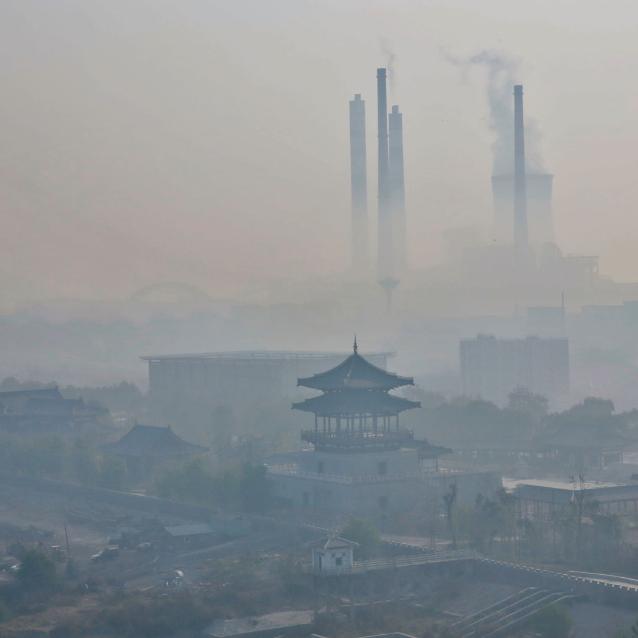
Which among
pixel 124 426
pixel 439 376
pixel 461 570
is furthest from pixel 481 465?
pixel 439 376

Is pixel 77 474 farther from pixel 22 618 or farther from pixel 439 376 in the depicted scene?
pixel 439 376

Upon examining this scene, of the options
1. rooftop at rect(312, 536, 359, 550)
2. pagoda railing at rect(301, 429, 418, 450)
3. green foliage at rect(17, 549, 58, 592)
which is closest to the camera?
rooftop at rect(312, 536, 359, 550)

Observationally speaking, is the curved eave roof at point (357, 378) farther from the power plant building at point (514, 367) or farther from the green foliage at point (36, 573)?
the power plant building at point (514, 367)

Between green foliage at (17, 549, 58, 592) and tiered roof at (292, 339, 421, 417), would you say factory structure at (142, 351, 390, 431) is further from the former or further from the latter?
green foliage at (17, 549, 58, 592)

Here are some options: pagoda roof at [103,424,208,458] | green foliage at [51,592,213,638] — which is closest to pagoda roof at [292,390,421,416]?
pagoda roof at [103,424,208,458]

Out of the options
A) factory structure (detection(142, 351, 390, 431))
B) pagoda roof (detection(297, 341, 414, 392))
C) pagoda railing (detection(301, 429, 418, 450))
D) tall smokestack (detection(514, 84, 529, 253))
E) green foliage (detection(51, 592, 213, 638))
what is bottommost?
green foliage (detection(51, 592, 213, 638))

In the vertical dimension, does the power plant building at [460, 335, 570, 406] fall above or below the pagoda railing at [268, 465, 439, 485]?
above
